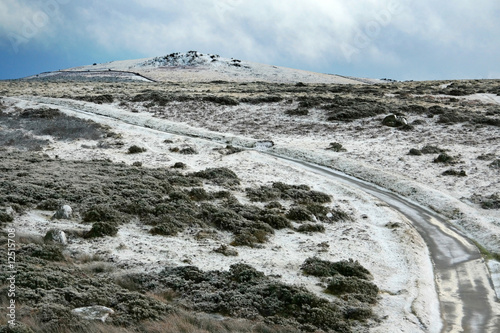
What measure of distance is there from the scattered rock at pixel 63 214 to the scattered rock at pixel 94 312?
9165 mm

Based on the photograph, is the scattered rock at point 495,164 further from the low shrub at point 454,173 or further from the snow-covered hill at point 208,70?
the snow-covered hill at point 208,70

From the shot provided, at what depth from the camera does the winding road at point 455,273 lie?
1334 centimetres

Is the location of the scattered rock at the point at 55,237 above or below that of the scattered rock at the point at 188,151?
below

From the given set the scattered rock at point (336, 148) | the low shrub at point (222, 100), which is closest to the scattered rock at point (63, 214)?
the scattered rock at point (336, 148)

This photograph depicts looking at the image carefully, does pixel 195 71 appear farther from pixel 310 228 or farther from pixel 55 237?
pixel 55 237

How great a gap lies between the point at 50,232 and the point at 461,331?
14.4 meters

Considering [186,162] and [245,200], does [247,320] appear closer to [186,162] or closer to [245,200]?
[245,200]

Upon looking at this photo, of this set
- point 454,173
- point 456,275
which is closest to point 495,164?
point 454,173

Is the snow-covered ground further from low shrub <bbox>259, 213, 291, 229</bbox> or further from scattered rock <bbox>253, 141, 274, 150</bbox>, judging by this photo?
scattered rock <bbox>253, 141, 274, 150</bbox>

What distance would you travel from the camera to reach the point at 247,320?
38.9 feet

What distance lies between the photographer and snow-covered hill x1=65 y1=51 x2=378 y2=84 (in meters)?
120

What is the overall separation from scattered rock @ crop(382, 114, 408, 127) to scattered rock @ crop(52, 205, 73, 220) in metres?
38.4

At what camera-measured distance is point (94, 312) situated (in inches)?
419

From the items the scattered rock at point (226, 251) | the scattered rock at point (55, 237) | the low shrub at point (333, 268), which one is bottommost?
the low shrub at point (333, 268)
